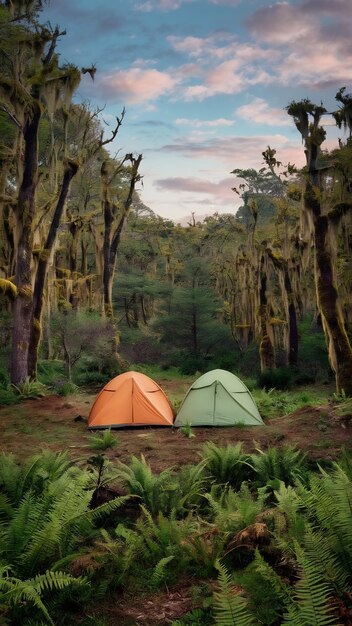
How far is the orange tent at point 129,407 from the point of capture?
41.8ft

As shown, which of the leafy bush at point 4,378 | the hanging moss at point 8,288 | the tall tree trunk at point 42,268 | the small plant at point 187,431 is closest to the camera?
the small plant at point 187,431

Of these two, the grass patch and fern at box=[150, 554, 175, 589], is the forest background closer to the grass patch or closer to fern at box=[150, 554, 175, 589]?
the grass patch

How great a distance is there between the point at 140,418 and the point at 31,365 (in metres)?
7.26

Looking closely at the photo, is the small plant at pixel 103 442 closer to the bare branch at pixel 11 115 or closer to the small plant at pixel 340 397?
the small plant at pixel 340 397

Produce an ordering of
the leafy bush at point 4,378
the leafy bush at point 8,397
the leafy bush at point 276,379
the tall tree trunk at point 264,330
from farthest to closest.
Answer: the tall tree trunk at point 264,330
the leafy bush at point 276,379
the leafy bush at point 4,378
the leafy bush at point 8,397

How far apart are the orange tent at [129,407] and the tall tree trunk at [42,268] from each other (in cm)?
610

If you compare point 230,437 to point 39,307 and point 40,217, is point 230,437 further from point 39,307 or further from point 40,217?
point 40,217

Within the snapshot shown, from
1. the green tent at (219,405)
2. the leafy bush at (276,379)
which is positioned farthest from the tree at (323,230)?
the leafy bush at (276,379)

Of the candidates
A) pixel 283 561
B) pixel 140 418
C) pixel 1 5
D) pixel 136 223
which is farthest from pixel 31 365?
pixel 136 223

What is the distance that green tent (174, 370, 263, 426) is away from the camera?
1265cm

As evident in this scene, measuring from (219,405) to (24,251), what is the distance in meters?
8.78

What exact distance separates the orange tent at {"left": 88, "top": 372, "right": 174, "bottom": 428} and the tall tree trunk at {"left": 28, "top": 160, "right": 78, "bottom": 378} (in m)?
6.10

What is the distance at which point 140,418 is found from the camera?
505 inches

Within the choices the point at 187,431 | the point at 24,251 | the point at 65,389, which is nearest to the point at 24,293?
the point at 24,251
